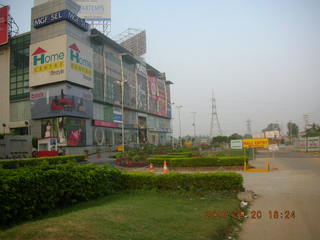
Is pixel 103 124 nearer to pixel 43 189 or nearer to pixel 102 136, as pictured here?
pixel 102 136

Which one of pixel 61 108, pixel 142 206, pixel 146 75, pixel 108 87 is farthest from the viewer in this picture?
pixel 146 75

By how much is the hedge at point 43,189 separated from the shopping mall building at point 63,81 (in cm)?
3281

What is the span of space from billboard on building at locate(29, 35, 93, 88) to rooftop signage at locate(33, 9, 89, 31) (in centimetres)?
335

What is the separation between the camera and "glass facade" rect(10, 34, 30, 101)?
47438mm

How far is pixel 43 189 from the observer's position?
19.7 feet

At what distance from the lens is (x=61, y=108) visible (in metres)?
40.8

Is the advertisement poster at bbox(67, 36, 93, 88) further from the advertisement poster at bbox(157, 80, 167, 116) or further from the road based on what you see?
the advertisement poster at bbox(157, 80, 167, 116)

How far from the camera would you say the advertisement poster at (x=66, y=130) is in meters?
40.6

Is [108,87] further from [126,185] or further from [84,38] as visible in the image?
[126,185]

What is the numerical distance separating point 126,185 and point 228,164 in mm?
10857

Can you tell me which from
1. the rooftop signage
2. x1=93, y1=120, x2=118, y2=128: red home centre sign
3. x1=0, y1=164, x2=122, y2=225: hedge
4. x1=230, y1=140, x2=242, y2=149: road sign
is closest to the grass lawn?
x1=0, y1=164, x2=122, y2=225: hedge

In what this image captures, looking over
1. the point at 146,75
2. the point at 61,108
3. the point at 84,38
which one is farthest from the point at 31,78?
the point at 146,75
